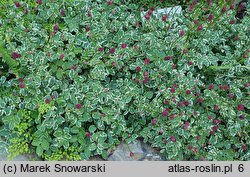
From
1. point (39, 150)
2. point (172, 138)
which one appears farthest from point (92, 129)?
point (172, 138)

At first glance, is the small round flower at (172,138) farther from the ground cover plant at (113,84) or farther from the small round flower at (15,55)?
the small round flower at (15,55)

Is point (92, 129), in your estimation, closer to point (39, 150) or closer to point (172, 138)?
point (39, 150)

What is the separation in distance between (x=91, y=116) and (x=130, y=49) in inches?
24.3

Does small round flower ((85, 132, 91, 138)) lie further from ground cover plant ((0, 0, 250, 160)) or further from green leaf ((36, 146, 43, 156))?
green leaf ((36, 146, 43, 156))

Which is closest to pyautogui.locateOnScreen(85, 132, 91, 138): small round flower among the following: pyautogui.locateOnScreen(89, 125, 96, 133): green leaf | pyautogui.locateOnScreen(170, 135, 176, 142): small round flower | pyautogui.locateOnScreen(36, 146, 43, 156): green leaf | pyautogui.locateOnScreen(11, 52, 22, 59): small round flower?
pyautogui.locateOnScreen(89, 125, 96, 133): green leaf

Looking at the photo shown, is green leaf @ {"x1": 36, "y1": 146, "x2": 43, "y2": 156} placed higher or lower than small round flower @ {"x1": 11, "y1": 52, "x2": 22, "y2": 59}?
lower

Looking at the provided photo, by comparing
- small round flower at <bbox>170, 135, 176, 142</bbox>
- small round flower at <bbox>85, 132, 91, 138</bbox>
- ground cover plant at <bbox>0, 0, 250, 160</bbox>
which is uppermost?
ground cover plant at <bbox>0, 0, 250, 160</bbox>

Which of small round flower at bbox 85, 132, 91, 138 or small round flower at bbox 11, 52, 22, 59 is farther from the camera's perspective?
small round flower at bbox 85, 132, 91, 138

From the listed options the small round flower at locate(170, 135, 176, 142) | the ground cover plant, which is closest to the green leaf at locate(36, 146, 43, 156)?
the ground cover plant

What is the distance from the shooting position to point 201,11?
11.1ft

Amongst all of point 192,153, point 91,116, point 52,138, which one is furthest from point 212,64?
point 52,138

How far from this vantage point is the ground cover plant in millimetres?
2812

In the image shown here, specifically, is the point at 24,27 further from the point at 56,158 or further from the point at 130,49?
the point at 56,158

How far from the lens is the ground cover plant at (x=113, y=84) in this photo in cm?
281
